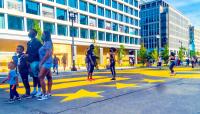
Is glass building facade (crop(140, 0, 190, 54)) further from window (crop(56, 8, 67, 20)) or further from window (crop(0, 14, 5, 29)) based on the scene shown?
window (crop(0, 14, 5, 29))

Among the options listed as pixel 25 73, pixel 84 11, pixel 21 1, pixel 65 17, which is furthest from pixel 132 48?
pixel 25 73

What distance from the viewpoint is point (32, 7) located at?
115 ft

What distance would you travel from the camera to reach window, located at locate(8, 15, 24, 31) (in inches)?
1244

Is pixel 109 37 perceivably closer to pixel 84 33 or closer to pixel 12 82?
pixel 84 33

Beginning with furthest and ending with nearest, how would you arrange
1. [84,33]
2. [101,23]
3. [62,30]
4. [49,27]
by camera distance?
[101,23]
[84,33]
[62,30]
[49,27]

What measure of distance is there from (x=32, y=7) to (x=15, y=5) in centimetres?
328

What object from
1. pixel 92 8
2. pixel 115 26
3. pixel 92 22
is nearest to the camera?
pixel 92 22

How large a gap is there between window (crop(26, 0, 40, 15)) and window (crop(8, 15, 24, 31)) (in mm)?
2229

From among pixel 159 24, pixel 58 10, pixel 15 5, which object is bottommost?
pixel 15 5

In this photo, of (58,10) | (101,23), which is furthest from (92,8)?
(58,10)

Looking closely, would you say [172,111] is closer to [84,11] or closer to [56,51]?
[56,51]

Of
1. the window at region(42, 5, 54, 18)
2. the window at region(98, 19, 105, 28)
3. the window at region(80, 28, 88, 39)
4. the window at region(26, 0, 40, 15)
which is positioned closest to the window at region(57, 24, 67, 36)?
the window at region(42, 5, 54, 18)

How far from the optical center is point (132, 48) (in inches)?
2466

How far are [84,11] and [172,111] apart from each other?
42210mm
